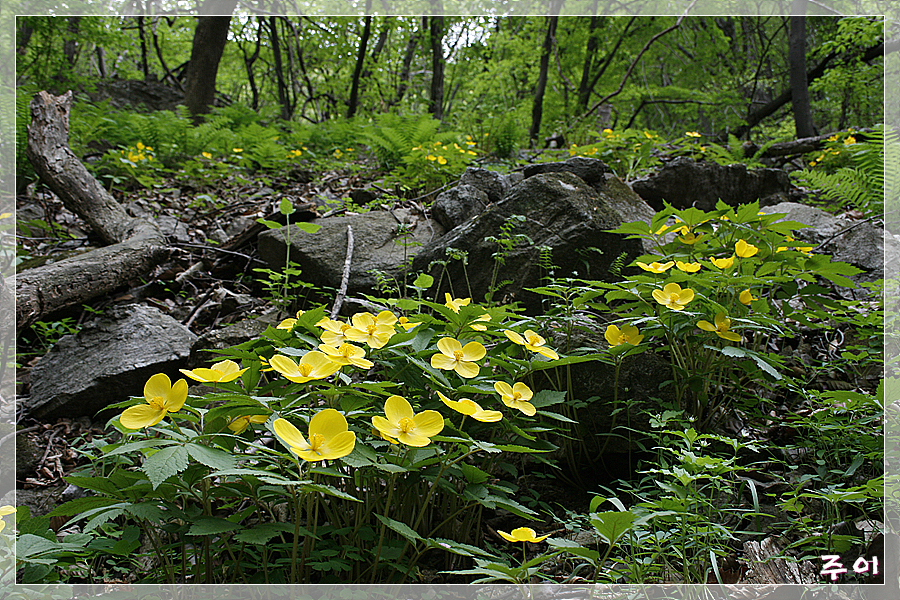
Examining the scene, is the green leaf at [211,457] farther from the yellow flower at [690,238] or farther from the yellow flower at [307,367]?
the yellow flower at [690,238]

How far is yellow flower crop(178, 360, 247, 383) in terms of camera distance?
45.2 inches

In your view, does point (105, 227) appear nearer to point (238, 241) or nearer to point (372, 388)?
point (238, 241)

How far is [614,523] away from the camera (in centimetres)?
98

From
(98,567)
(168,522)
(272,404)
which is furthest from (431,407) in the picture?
(98,567)

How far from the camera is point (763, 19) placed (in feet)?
34.1

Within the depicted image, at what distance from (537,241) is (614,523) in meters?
2.15

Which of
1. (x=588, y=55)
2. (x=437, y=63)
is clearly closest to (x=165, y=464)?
(x=437, y=63)

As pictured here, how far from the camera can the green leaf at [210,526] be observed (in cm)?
98

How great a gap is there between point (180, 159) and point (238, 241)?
2.96m

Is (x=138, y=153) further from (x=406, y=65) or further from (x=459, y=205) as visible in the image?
(x=406, y=65)

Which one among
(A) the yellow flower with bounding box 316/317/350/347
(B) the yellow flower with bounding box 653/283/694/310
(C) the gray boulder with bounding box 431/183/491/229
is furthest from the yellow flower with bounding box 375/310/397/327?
(C) the gray boulder with bounding box 431/183/491/229

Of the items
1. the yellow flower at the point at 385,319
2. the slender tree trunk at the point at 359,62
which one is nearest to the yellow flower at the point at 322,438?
the yellow flower at the point at 385,319

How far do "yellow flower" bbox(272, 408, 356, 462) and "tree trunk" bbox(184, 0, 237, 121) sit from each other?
780 cm

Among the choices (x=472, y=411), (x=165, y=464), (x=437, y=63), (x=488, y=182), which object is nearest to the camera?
(x=165, y=464)
